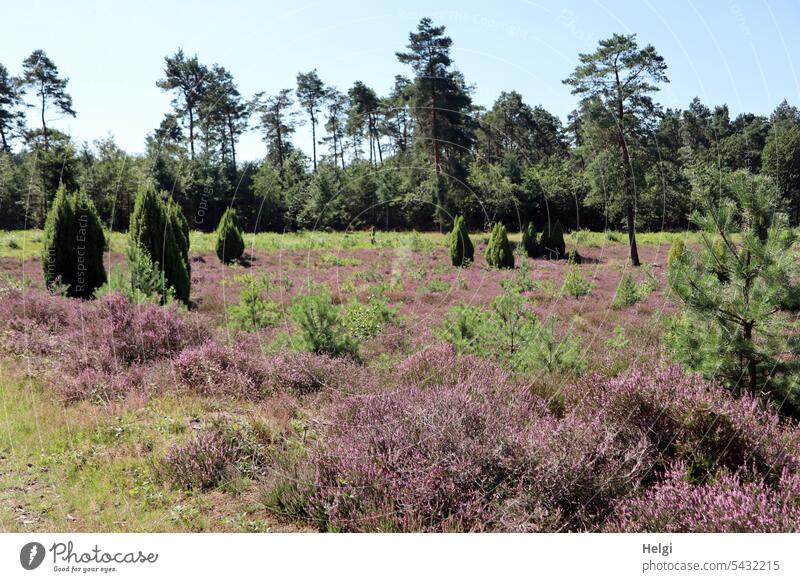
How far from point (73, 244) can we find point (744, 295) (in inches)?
547

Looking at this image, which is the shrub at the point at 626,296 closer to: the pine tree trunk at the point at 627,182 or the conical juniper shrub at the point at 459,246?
the pine tree trunk at the point at 627,182

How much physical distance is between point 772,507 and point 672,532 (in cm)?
60

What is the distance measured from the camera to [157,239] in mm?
12617

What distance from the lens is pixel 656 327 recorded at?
35.1 ft

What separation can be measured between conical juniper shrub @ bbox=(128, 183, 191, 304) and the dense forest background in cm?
68

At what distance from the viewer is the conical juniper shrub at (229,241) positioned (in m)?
23.5

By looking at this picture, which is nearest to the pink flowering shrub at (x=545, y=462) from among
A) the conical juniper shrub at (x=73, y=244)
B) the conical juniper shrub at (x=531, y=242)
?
the conical juniper shrub at (x=73, y=244)

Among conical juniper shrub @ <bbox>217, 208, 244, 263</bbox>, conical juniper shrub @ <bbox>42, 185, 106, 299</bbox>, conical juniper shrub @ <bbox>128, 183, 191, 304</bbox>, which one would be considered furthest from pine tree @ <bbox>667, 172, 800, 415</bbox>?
conical juniper shrub @ <bbox>217, 208, 244, 263</bbox>

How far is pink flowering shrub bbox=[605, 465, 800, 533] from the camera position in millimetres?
3072

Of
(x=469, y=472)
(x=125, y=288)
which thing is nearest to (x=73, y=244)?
(x=125, y=288)

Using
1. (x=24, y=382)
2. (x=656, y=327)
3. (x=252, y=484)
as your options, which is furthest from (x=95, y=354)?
(x=656, y=327)

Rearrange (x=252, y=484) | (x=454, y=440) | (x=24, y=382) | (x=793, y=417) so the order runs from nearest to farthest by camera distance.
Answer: (x=454, y=440), (x=252, y=484), (x=793, y=417), (x=24, y=382)

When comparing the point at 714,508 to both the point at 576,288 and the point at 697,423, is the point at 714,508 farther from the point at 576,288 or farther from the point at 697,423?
the point at 576,288
